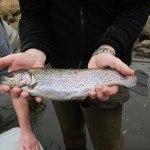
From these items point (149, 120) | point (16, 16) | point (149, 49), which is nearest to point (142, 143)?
point (149, 120)

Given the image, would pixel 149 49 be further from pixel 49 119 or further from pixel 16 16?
pixel 16 16

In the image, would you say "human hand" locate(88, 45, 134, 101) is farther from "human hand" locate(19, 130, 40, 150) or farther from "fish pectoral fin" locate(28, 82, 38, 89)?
"human hand" locate(19, 130, 40, 150)

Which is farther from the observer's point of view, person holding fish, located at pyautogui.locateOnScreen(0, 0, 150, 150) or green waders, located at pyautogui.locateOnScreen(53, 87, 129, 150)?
green waders, located at pyautogui.locateOnScreen(53, 87, 129, 150)

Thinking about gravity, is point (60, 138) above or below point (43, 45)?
below

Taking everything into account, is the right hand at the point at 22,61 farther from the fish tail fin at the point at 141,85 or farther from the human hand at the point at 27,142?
the human hand at the point at 27,142

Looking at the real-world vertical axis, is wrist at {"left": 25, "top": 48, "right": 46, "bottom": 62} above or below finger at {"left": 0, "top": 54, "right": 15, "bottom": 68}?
below

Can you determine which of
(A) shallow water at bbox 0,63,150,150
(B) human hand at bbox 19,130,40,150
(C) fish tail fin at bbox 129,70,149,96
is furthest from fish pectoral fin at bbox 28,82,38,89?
(A) shallow water at bbox 0,63,150,150
